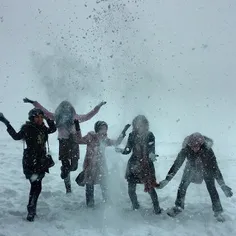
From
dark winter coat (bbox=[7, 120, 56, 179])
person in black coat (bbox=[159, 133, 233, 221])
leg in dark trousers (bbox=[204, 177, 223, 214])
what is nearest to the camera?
dark winter coat (bbox=[7, 120, 56, 179])

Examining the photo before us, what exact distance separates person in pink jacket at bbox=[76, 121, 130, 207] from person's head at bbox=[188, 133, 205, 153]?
4.92 feet

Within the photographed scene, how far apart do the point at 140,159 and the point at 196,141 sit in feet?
4.07

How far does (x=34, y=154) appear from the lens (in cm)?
620

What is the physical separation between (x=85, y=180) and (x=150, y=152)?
1499 mm

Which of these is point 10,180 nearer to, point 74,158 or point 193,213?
point 74,158

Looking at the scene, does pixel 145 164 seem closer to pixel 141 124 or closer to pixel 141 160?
pixel 141 160

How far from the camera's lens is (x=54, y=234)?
5.62 metres

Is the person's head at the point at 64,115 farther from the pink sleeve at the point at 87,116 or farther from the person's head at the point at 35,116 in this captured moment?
the person's head at the point at 35,116

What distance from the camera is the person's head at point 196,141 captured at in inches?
272

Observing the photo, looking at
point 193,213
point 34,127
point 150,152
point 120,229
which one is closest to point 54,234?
point 120,229

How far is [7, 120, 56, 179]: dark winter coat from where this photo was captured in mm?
6129

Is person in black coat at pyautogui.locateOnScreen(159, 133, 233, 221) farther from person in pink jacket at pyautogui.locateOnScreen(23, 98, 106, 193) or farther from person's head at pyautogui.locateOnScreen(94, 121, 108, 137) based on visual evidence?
person in pink jacket at pyautogui.locateOnScreen(23, 98, 106, 193)

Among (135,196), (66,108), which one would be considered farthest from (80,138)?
(135,196)

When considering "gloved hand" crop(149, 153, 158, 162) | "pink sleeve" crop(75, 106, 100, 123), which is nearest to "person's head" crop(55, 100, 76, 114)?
"pink sleeve" crop(75, 106, 100, 123)
